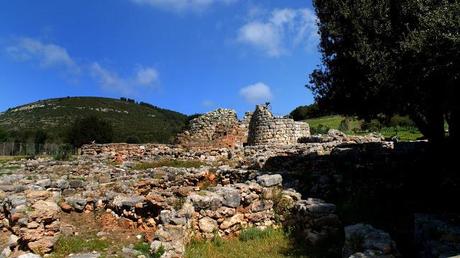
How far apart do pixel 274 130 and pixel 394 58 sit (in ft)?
51.7

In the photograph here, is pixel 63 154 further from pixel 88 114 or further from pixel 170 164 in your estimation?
pixel 88 114

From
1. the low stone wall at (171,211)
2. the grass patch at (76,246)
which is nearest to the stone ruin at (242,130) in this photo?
the low stone wall at (171,211)

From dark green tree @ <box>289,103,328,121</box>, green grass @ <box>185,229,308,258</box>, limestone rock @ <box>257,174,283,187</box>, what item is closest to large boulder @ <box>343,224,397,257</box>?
green grass @ <box>185,229,308,258</box>

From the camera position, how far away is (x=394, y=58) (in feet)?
47.8

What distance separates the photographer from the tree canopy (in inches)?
500

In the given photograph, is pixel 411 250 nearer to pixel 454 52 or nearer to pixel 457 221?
pixel 457 221

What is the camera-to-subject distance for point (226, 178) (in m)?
18.3

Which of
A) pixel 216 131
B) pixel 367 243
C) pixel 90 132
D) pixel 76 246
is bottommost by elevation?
pixel 76 246

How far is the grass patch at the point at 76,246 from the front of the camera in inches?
450

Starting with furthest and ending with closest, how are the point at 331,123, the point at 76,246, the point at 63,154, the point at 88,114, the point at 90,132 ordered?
the point at 88,114
the point at 90,132
the point at 331,123
the point at 63,154
the point at 76,246

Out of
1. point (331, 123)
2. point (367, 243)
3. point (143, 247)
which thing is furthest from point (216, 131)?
point (331, 123)

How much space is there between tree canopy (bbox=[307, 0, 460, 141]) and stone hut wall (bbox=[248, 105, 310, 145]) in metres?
11.6

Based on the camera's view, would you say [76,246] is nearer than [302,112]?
Yes

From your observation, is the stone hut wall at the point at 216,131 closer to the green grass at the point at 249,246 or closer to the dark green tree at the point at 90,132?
the green grass at the point at 249,246
